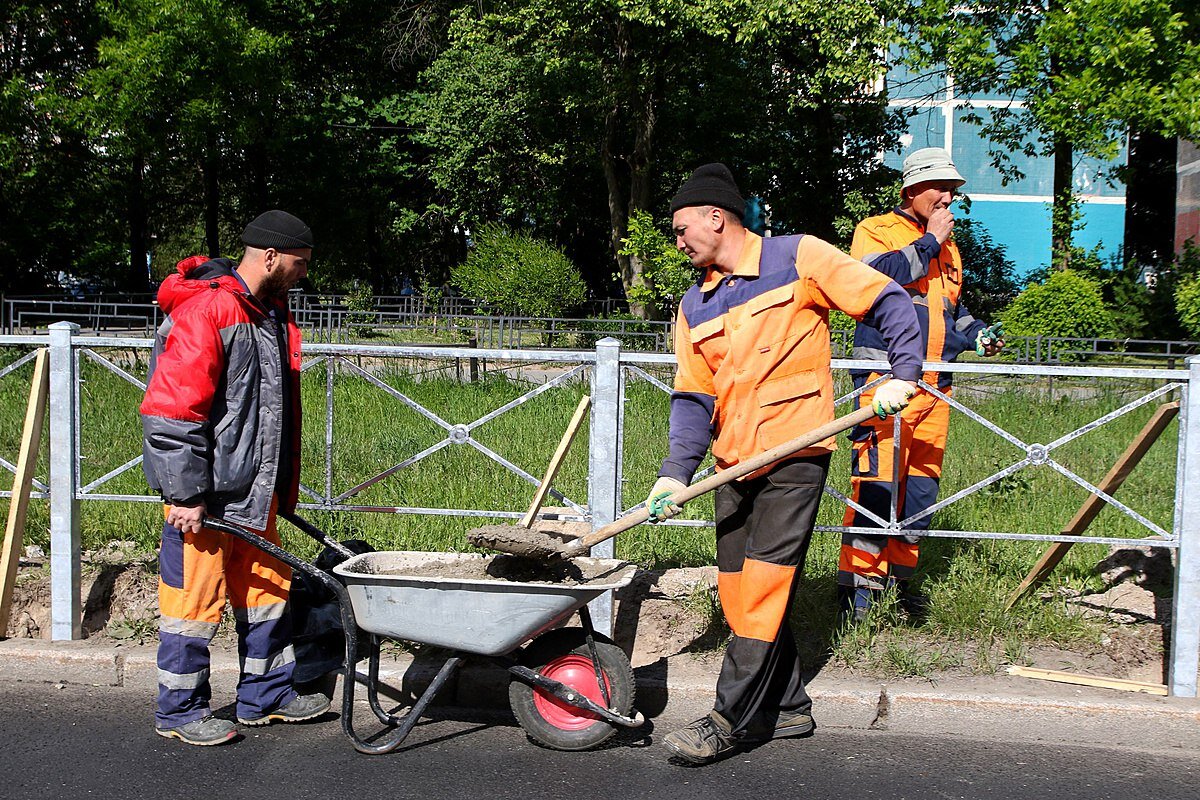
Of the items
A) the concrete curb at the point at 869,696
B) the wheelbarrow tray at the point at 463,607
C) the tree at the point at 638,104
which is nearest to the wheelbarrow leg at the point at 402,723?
the wheelbarrow tray at the point at 463,607

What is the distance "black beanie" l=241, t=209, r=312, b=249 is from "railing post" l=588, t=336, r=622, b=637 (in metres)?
1.25

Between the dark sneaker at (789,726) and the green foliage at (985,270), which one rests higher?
the green foliage at (985,270)

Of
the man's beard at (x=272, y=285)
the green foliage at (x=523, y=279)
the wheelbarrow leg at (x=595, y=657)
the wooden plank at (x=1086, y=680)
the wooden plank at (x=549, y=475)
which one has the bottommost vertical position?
the wooden plank at (x=1086, y=680)

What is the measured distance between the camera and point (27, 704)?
175 inches

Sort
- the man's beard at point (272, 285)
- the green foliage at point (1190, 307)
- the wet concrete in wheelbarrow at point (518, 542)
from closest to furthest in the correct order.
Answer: the wet concrete in wheelbarrow at point (518, 542), the man's beard at point (272, 285), the green foliage at point (1190, 307)

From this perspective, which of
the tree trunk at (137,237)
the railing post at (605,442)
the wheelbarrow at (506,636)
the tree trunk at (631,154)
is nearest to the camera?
the wheelbarrow at (506,636)

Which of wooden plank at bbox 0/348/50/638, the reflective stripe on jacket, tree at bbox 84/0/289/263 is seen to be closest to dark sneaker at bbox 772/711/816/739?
the reflective stripe on jacket

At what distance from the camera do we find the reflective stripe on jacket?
4.69 meters

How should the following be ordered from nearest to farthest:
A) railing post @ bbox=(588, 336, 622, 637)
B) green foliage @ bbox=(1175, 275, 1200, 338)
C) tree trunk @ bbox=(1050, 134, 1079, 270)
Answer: railing post @ bbox=(588, 336, 622, 637) → green foliage @ bbox=(1175, 275, 1200, 338) → tree trunk @ bbox=(1050, 134, 1079, 270)

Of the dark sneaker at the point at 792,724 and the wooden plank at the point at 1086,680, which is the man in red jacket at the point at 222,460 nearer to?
the dark sneaker at the point at 792,724

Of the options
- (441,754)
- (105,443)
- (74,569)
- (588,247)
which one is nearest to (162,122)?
(588,247)

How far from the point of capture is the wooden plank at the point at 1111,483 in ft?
15.2

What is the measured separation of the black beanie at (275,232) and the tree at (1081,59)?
13979mm

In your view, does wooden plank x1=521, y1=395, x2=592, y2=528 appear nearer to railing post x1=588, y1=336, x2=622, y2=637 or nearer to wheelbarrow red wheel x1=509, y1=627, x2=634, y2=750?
railing post x1=588, y1=336, x2=622, y2=637
